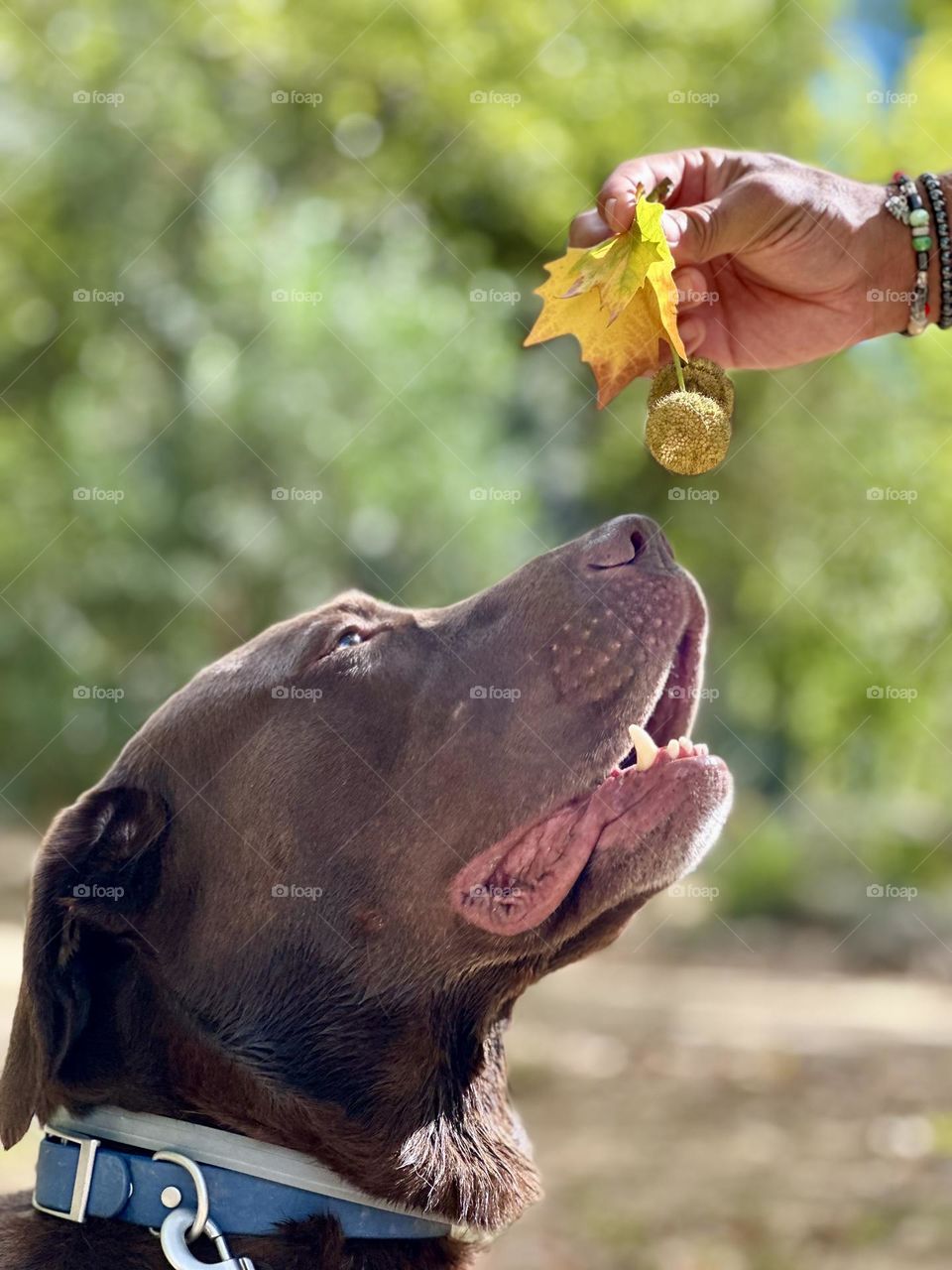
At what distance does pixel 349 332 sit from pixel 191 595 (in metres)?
2.40

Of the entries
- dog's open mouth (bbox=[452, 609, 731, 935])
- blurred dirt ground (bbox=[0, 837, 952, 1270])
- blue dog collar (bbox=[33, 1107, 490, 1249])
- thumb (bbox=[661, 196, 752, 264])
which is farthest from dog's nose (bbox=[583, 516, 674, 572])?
blurred dirt ground (bbox=[0, 837, 952, 1270])

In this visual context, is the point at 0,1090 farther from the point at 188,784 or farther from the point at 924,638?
the point at 924,638

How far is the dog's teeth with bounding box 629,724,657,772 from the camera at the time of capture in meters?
2.46

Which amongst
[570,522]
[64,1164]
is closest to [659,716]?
[64,1164]

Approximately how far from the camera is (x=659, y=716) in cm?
260

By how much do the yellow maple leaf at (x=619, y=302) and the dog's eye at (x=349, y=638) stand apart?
2.32 ft

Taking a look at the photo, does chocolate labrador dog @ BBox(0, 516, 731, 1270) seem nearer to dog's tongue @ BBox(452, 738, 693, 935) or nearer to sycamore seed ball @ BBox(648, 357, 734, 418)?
dog's tongue @ BBox(452, 738, 693, 935)

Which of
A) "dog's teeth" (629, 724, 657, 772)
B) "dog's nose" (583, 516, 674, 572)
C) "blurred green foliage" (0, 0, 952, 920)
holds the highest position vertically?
"dog's nose" (583, 516, 674, 572)

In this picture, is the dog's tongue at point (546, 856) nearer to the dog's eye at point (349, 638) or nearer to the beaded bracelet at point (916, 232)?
the dog's eye at point (349, 638)

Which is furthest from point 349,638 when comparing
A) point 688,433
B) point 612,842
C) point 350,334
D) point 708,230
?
point 350,334

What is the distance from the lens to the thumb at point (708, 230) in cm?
231

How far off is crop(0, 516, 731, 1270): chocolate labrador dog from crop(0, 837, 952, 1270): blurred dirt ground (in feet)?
10.8

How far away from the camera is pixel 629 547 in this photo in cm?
255

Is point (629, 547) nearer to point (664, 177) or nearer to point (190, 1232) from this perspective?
point (664, 177)
